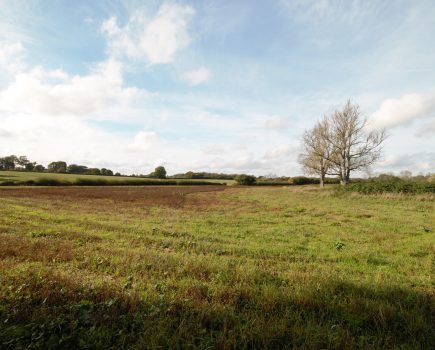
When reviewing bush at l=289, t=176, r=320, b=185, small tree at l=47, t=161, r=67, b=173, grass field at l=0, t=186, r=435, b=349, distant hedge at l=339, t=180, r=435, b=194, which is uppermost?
small tree at l=47, t=161, r=67, b=173

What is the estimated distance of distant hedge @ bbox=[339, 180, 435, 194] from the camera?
25.7 meters

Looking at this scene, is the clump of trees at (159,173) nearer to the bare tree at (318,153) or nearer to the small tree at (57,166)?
the small tree at (57,166)

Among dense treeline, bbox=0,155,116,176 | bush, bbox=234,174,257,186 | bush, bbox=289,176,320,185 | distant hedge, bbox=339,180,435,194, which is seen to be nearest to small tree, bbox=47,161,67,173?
dense treeline, bbox=0,155,116,176

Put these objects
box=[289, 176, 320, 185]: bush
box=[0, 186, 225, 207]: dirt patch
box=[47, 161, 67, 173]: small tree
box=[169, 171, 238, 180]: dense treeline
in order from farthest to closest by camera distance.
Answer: box=[169, 171, 238, 180]: dense treeline → box=[47, 161, 67, 173]: small tree → box=[289, 176, 320, 185]: bush → box=[0, 186, 225, 207]: dirt patch

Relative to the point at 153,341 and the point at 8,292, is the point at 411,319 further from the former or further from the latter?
the point at 8,292

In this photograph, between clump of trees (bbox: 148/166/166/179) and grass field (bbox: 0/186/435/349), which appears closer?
grass field (bbox: 0/186/435/349)

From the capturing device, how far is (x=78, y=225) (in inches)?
447

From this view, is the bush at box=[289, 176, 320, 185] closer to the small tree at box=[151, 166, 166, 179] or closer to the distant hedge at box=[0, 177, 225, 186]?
the distant hedge at box=[0, 177, 225, 186]

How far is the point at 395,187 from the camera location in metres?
27.5

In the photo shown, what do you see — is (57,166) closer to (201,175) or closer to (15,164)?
(15,164)

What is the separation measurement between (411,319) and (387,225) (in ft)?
35.0

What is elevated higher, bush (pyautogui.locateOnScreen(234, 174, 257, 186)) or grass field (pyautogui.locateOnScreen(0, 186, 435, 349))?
bush (pyautogui.locateOnScreen(234, 174, 257, 186))

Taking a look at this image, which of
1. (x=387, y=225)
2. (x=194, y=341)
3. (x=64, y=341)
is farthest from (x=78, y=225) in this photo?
(x=387, y=225)

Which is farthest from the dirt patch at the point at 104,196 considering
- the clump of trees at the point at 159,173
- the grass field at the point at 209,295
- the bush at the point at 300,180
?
the clump of trees at the point at 159,173
